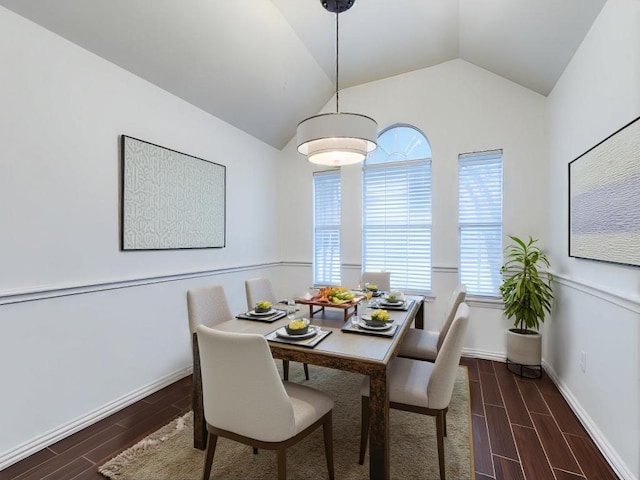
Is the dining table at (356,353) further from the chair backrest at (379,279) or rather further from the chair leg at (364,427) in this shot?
the chair backrest at (379,279)

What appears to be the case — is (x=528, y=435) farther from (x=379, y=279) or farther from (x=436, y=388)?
(x=379, y=279)

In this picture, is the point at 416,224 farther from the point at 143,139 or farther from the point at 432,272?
the point at 143,139

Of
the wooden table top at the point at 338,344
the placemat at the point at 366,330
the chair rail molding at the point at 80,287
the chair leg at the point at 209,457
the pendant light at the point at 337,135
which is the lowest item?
the chair leg at the point at 209,457

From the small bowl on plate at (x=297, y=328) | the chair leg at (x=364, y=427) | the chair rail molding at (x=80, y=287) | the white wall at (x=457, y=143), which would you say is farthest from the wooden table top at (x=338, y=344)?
the white wall at (x=457, y=143)

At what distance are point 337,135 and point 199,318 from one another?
1614 millimetres

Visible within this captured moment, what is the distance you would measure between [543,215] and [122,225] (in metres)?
3.92

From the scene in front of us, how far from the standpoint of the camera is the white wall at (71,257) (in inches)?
73.5

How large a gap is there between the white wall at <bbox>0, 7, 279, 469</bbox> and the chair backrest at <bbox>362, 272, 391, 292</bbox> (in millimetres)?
1908

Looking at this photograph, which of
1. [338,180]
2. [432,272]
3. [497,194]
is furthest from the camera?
[338,180]

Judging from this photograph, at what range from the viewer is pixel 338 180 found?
14.2 feet

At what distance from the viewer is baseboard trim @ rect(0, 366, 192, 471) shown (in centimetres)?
184

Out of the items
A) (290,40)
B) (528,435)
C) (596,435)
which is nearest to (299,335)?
(528,435)

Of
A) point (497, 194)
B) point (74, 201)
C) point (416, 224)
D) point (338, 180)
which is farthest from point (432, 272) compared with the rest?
point (74, 201)

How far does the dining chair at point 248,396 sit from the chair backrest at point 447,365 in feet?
2.15
